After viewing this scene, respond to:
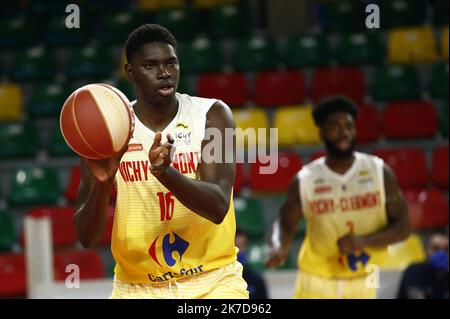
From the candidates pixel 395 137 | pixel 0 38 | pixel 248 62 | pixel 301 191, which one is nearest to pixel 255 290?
pixel 301 191

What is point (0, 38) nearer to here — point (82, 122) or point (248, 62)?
point (248, 62)

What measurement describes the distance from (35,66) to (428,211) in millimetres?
4784

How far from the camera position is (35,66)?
1002 cm

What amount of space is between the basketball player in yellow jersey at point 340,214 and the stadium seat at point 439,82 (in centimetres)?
379

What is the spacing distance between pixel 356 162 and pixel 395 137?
340 cm

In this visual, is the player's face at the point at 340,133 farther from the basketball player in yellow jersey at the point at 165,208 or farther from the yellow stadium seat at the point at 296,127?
the yellow stadium seat at the point at 296,127

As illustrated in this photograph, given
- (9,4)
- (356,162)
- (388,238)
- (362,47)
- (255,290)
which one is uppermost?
(9,4)

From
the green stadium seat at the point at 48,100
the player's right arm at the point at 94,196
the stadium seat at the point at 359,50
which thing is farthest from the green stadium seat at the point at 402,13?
the player's right arm at the point at 94,196

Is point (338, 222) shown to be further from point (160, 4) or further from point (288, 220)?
point (160, 4)

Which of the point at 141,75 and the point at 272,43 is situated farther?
the point at 272,43

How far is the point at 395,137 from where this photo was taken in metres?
8.65

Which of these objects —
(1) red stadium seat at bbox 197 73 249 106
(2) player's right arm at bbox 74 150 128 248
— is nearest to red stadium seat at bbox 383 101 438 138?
(1) red stadium seat at bbox 197 73 249 106

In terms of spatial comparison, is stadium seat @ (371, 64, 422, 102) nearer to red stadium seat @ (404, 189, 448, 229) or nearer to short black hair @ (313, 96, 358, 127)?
red stadium seat @ (404, 189, 448, 229)

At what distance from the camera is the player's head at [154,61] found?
125 inches
